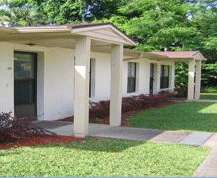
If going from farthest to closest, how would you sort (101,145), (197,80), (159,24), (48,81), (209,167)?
(159,24)
(197,80)
(48,81)
(101,145)
(209,167)

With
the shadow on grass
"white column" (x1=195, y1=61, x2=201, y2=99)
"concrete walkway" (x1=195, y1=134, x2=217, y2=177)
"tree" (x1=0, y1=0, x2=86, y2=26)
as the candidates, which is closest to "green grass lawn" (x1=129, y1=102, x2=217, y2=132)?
the shadow on grass

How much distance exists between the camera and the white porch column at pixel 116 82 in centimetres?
1371

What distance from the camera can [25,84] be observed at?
45.9ft

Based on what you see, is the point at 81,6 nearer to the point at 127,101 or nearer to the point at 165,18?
the point at 165,18

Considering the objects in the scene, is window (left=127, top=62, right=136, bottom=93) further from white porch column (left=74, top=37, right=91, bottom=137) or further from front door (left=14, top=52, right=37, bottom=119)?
white porch column (left=74, top=37, right=91, bottom=137)

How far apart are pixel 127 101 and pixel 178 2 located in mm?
19262

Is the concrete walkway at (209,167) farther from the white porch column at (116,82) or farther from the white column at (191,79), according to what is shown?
the white column at (191,79)

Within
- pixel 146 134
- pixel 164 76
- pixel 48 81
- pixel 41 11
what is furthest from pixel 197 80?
pixel 146 134

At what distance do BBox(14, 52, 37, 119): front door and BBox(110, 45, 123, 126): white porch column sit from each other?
2.57 meters

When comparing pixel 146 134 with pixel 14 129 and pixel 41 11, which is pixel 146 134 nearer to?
pixel 14 129

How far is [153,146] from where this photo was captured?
395 inches

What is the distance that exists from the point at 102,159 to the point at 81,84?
3.28 m

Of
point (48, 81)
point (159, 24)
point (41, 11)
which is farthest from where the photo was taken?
point (41, 11)

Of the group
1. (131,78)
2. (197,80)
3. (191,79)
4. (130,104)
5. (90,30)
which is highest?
(90,30)
